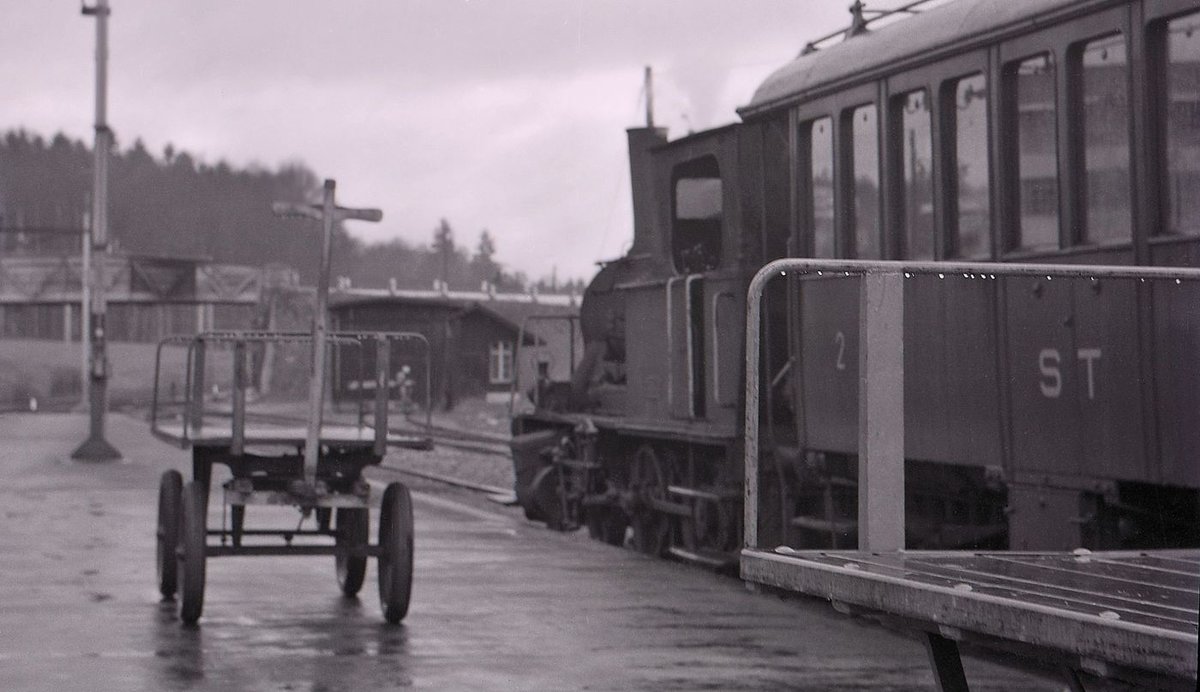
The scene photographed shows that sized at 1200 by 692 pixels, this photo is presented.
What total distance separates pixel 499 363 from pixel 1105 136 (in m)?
60.7

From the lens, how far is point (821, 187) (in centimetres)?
1188

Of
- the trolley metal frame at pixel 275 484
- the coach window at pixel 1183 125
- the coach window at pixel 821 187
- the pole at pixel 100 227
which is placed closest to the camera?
the coach window at pixel 1183 125

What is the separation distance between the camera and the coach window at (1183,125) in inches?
313

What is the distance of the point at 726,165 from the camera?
520 inches

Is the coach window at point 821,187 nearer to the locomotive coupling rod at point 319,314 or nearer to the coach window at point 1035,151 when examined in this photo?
the coach window at point 1035,151

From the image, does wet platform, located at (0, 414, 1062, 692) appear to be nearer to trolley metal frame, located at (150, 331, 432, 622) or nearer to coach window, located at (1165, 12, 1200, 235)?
trolley metal frame, located at (150, 331, 432, 622)

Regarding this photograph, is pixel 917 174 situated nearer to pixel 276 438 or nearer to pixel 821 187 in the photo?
pixel 821 187

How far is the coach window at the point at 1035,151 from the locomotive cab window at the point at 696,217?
15.1ft

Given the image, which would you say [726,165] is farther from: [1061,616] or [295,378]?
[295,378]

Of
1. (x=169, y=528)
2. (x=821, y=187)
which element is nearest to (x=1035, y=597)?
(x=169, y=528)

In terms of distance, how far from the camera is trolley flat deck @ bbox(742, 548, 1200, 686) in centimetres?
276

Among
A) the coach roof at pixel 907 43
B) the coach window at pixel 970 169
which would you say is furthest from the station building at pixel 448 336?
the coach window at pixel 970 169

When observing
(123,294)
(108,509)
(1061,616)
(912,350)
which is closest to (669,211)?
(912,350)

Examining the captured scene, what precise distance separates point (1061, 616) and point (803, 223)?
369 inches
